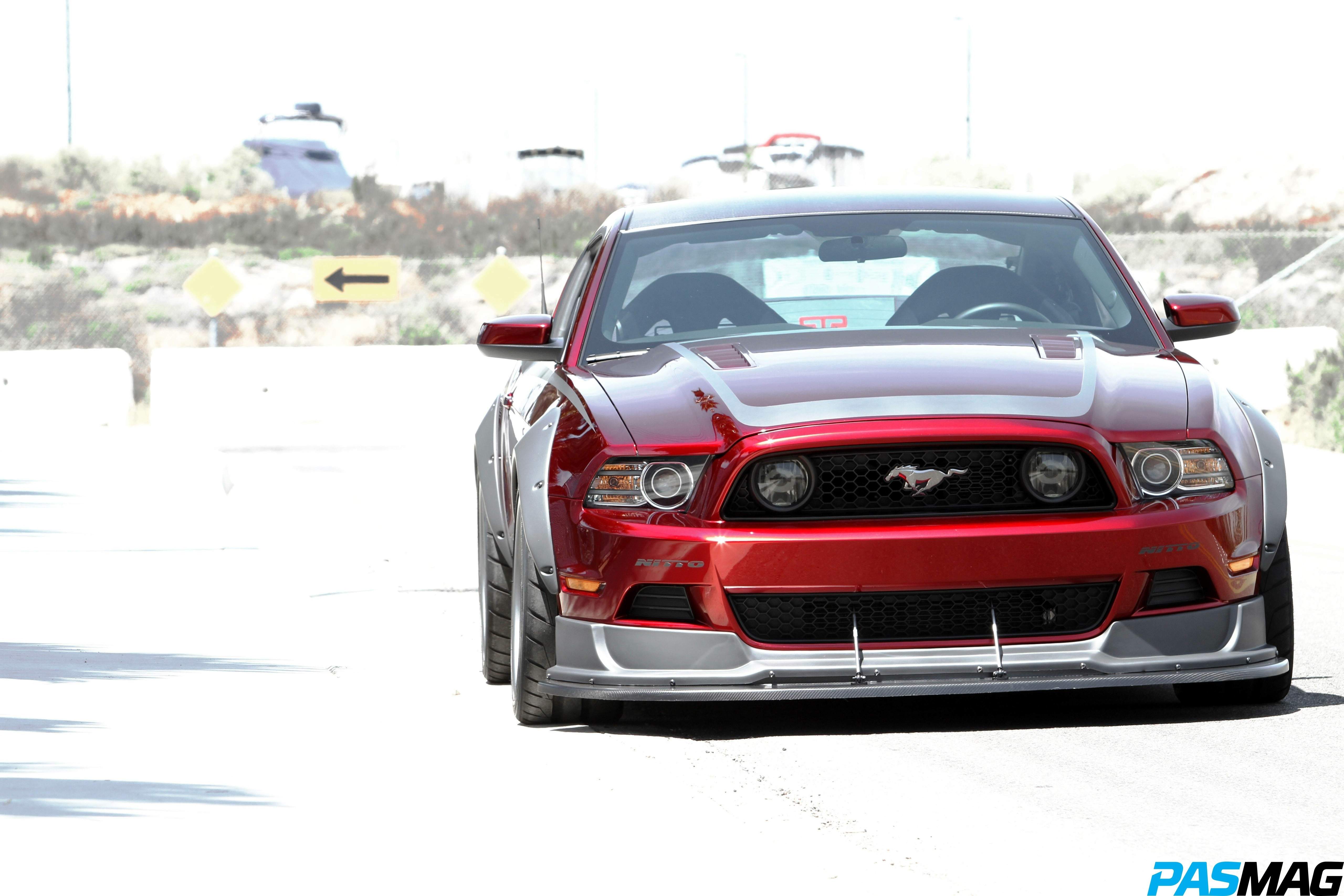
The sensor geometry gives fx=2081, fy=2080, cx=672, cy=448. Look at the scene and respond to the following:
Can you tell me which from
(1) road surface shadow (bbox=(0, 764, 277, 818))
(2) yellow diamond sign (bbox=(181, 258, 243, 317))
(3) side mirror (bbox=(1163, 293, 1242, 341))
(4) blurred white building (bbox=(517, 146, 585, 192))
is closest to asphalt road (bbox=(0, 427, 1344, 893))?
(1) road surface shadow (bbox=(0, 764, 277, 818))

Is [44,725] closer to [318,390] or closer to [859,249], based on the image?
[859,249]

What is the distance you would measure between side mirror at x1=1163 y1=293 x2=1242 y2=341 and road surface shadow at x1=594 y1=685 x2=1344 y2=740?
116cm

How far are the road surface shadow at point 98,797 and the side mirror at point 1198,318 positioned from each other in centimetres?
336

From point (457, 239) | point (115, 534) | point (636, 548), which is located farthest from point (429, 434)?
point (457, 239)

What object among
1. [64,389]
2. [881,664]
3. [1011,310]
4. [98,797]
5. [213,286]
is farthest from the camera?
[213,286]

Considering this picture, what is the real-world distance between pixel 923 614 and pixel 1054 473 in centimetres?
52

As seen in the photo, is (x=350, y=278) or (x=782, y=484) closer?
(x=782, y=484)

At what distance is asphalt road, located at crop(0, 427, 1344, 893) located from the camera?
4469mm

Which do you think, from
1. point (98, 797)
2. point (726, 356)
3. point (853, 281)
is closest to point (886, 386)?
point (726, 356)

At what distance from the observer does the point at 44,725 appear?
6242 mm

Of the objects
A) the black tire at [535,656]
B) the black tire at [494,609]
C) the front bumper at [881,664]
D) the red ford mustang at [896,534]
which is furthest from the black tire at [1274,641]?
the black tire at [494,609]

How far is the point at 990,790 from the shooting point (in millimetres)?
5184

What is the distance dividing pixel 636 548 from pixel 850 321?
6.38ft

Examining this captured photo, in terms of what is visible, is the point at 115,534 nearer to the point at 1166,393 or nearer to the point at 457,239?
the point at 1166,393
